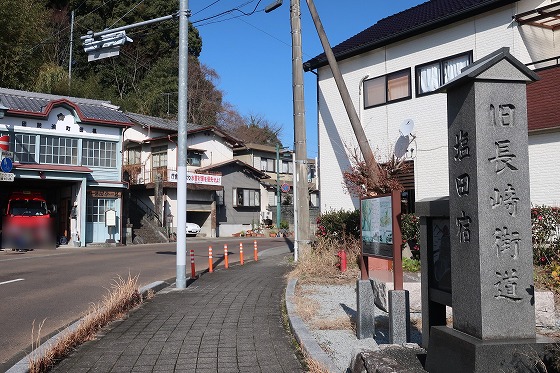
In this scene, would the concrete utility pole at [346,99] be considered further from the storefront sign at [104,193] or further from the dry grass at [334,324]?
the storefront sign at [104,193]

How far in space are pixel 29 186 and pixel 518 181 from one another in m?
31.0

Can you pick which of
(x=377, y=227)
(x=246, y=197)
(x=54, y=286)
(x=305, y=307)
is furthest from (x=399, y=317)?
(x=246, y=197)

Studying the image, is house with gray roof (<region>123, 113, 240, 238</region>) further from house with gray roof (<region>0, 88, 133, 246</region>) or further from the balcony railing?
house with gray roof (<region>0, 88, 133, 246</region>)

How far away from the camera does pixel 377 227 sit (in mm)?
7199

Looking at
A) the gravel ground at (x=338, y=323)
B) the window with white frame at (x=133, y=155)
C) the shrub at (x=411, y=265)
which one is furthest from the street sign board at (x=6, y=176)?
the shrub at (x=411, y=265)

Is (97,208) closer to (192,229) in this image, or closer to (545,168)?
(192,229)

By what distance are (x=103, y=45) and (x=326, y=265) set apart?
27.4ft

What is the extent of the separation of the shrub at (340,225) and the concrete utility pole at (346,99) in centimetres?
167

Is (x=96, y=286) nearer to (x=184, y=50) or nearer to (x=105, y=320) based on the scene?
(x=105, y=320)

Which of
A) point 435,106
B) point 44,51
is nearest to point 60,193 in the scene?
point 44,51

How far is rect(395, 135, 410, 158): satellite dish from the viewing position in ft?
57.0

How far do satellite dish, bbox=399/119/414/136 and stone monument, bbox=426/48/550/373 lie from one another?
1240cm

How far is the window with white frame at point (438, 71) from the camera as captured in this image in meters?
16.0

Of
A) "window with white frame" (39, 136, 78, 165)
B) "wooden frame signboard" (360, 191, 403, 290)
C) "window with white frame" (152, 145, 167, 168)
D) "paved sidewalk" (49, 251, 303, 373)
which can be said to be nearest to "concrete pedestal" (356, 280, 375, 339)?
"wooden frame signboard" (360, 191, 403, 290)
